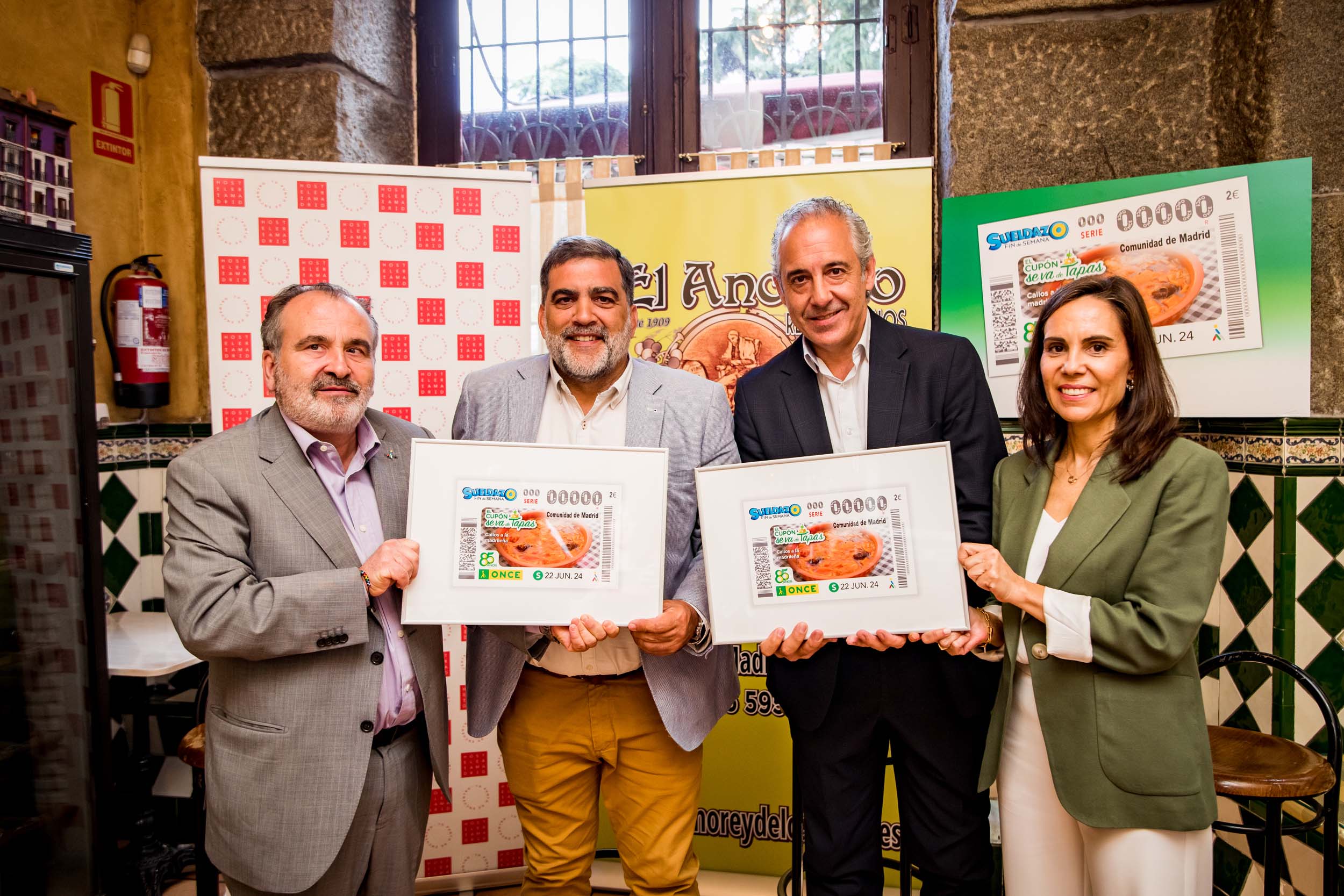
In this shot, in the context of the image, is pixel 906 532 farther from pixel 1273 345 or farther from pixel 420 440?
pixel 1273 345

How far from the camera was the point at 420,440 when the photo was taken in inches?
72.9

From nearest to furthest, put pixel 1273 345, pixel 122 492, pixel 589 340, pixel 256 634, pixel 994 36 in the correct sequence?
pixel 256 634
pixel 589 340
pixel 1273 345
pixel 994 36
pixel 122 492

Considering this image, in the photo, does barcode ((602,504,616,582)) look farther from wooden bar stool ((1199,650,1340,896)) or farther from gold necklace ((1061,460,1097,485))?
wooden bar stool ((1199,650,1340,896))

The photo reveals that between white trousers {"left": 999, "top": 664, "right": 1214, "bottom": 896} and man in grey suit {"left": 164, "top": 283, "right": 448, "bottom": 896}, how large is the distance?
4.42 ft

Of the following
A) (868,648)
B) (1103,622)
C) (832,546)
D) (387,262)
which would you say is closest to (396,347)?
(387,262)

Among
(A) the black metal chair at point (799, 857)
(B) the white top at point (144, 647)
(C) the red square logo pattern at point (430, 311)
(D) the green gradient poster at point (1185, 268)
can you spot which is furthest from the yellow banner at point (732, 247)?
(B) the white top at point (144, 647)

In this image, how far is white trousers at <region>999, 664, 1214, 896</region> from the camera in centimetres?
166

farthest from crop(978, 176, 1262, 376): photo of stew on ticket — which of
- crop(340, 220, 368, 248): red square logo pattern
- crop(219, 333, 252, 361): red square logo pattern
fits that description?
crop(219, 333, 252, 361): red square logo pattern

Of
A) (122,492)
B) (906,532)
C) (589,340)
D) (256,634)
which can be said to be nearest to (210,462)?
(256,634)

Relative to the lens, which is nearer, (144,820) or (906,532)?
(906,532)

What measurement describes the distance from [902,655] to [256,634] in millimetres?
1398

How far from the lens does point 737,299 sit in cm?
322

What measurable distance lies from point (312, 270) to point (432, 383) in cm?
58

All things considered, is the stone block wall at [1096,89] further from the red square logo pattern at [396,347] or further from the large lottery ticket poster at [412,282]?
the red square logo pattern at [396,347]
